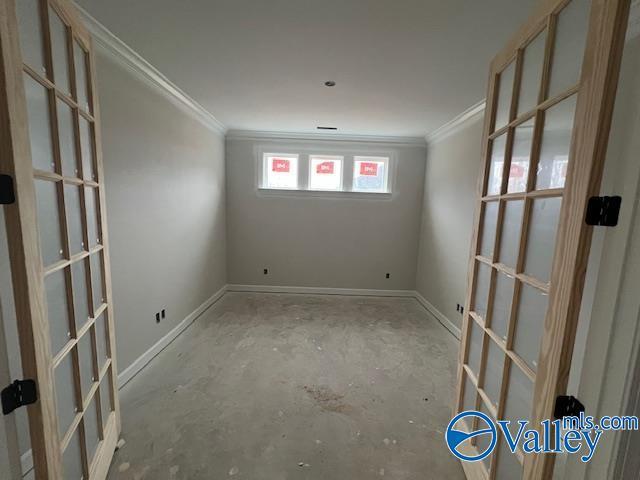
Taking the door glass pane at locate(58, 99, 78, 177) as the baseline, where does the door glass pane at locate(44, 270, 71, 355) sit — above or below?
below

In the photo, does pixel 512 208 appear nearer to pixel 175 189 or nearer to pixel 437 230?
pixel 437 230

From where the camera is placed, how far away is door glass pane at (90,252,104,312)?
1.38 metres

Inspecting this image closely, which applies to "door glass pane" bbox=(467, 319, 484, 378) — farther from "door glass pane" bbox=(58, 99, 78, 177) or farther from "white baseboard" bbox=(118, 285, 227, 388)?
"white baseboard" bbox=(118, 285, 227, 388)

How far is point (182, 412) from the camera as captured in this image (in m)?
1.90

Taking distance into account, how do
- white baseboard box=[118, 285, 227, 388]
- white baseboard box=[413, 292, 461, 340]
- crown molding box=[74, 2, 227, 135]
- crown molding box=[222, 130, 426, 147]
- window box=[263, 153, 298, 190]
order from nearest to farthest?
crown molding box=[74, 2, 227, 135]
white baseboard box=[118, 285, 227, 388]
white baseboard box=[413, 292, 461, 340]
crown molding box=[222, 130, 426, 147]
window box=[263, 153, 298, 190]

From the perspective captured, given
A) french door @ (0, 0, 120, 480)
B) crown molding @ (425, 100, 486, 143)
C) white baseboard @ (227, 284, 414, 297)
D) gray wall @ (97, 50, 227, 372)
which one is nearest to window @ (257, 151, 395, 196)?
crown molding @ (425, 100, 486, 143)

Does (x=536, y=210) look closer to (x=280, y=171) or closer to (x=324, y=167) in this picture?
(x=324, y=167)

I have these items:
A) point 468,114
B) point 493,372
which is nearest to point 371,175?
point 468,114

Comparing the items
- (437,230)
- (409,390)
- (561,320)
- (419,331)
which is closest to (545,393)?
(561,320)

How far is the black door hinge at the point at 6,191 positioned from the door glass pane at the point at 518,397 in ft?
5.95

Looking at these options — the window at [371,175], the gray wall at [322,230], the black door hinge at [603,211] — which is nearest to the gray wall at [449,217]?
the gray wall at [322,230]

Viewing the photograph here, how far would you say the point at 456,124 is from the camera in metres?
3.21

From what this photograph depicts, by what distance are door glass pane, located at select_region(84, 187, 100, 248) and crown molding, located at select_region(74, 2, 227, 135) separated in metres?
1.08

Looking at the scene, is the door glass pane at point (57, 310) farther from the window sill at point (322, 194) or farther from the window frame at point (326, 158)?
the window frame at point (326, 158)
